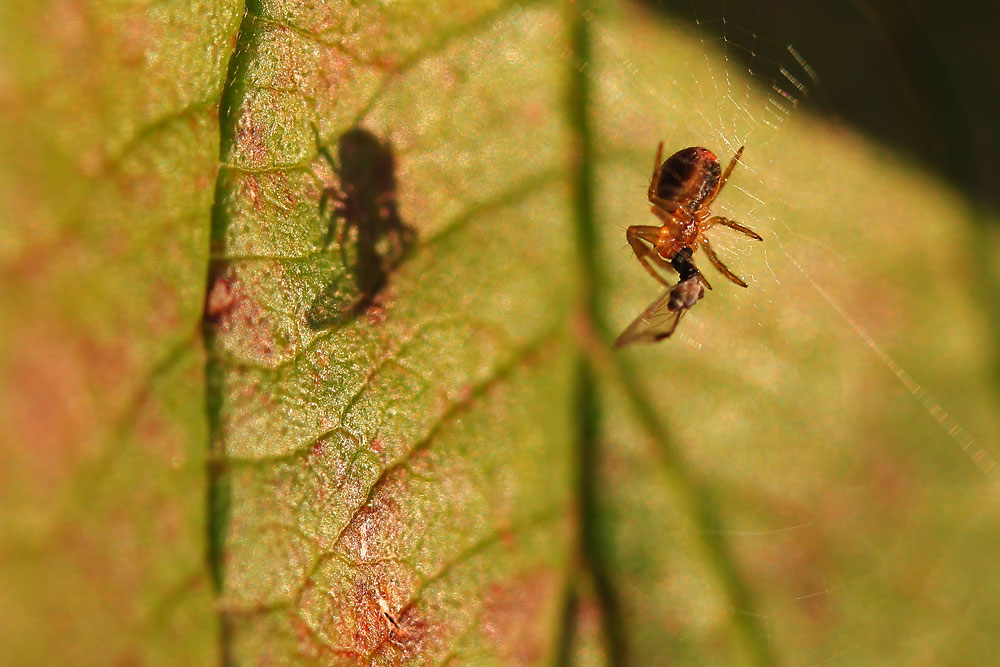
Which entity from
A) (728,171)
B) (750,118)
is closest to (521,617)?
(728,171)

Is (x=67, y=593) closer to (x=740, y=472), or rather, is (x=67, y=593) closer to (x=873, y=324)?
(x=740, y=472)

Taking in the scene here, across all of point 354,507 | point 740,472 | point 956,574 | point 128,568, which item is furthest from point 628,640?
point 128,568

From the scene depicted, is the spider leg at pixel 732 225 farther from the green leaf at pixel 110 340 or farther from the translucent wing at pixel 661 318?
the green leaf at pixel 110 340

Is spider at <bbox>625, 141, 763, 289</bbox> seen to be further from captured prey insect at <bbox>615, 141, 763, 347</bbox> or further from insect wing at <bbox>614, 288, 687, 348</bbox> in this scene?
insect wing at <bbox>614, 288, 687, 348</bbox>

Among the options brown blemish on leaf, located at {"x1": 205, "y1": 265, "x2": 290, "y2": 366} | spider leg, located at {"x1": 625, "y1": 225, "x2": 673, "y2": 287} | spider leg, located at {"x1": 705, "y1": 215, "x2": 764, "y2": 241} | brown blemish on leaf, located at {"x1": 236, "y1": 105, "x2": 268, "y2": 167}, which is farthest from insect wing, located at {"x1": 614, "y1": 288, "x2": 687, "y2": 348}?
brown blemish on leaf, located at {"x1": 236, "y1": 105, "x2": 268, "y2": 167}

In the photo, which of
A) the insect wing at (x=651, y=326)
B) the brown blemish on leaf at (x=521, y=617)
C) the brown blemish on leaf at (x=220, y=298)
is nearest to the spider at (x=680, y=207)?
the insect wing at (x=651, y=326)
